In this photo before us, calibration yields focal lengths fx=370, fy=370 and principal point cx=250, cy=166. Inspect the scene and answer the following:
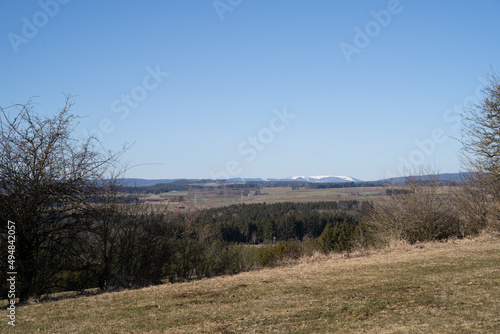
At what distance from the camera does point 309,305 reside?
336 inches

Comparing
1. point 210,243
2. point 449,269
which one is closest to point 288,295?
point 449,269

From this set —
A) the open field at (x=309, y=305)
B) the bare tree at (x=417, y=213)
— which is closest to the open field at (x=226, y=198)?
the bare tree at (x=417, y=213)

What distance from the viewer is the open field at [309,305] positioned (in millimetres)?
6938

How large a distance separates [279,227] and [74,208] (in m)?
58.1

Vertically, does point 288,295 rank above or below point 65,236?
below

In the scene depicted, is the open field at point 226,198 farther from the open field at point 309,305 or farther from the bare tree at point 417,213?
the open field at point 309,305

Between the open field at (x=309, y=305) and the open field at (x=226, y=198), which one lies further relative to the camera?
the open field at (x=226, y=198)

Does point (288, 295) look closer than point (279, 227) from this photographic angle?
Yes

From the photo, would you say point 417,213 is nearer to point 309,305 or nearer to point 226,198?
point 309,305

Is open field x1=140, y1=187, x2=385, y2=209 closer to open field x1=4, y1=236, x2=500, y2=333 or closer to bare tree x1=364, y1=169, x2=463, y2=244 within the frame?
bare tree x1=364, y1=169, x2=463, y2=244

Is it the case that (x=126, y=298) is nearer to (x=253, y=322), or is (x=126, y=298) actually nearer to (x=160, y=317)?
(x=160, y=317)

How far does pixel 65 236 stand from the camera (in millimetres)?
13305

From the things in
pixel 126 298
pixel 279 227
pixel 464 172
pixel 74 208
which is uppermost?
pixel 464 172

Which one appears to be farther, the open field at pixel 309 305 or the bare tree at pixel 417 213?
the bare tree at pixel 417 213
